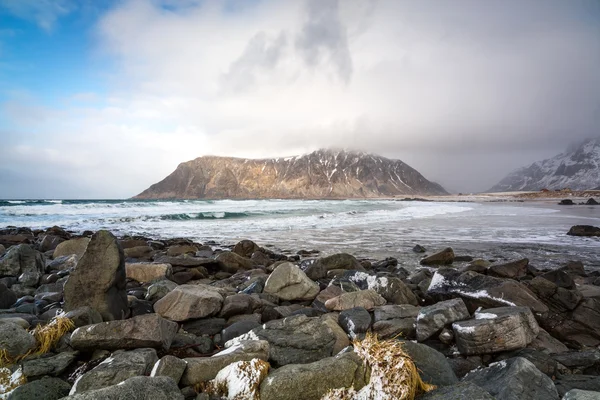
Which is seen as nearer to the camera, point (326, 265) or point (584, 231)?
point (326, 265)

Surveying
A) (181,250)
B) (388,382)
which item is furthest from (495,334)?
(181,250)

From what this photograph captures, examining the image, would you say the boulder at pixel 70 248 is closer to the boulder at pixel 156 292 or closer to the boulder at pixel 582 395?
the boulder at pixel 156 292

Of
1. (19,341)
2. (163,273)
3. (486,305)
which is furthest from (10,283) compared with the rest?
(486,305)

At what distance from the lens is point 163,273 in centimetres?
897

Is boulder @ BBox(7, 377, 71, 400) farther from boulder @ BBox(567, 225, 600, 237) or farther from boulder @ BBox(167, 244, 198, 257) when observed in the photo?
boulder @ BBox(567, 225, 600, 237)

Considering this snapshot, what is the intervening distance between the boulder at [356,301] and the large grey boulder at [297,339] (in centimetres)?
181

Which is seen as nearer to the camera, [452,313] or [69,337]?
[69,337]

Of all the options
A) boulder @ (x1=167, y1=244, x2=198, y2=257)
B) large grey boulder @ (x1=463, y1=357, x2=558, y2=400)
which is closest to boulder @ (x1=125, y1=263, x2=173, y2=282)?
boulder @ (x1=167, y1=244, x2=198, y2=257)

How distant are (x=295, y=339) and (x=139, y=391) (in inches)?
75.0

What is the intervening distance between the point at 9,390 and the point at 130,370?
1224mm

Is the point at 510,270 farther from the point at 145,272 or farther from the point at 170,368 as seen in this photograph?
the point at 145,272

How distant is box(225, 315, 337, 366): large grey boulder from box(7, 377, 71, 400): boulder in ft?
6.45

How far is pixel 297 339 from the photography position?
13.3 ft

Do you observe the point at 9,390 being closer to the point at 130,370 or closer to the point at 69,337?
the point at 69,337
